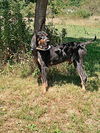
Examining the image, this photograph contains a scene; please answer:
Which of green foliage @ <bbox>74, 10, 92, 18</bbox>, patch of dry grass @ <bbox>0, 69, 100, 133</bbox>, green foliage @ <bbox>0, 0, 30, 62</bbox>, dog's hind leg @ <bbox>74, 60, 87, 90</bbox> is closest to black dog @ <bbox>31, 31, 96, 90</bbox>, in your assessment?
dog's hind leg @ <bbox>74, 60, 87, 90</bbox>

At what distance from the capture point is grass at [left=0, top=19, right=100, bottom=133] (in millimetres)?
6656

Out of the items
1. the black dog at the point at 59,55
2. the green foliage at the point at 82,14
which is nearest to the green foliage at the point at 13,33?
the black dog at the point at 59,55

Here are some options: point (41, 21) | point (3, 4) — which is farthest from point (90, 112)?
point (3, 4)

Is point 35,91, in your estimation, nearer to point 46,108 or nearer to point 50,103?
point 50,103

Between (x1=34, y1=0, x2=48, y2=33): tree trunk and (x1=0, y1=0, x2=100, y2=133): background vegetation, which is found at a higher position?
(x1=34, y1=0, x2=48, y2=33): tree trunk

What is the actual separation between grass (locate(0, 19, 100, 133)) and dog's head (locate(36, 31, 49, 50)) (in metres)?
1.17

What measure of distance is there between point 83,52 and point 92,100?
135 centimetres

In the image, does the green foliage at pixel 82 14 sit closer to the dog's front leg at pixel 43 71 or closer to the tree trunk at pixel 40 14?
the tree trunk at pixel 40 14

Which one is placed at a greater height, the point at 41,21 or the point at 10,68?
the point at 41,21

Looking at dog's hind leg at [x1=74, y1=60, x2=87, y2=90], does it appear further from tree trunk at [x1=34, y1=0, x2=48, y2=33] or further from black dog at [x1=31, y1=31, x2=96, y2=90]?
tree trunk at [x1=34, y1=0, x2=48, y2=33]

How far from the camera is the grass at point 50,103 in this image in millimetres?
6656

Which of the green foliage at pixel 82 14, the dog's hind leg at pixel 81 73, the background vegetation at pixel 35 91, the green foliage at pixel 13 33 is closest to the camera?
the background vegetation at pixel 35 91

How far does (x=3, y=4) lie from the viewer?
37.6 feet

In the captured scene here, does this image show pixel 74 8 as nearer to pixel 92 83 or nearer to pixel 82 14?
pixel 82 14
